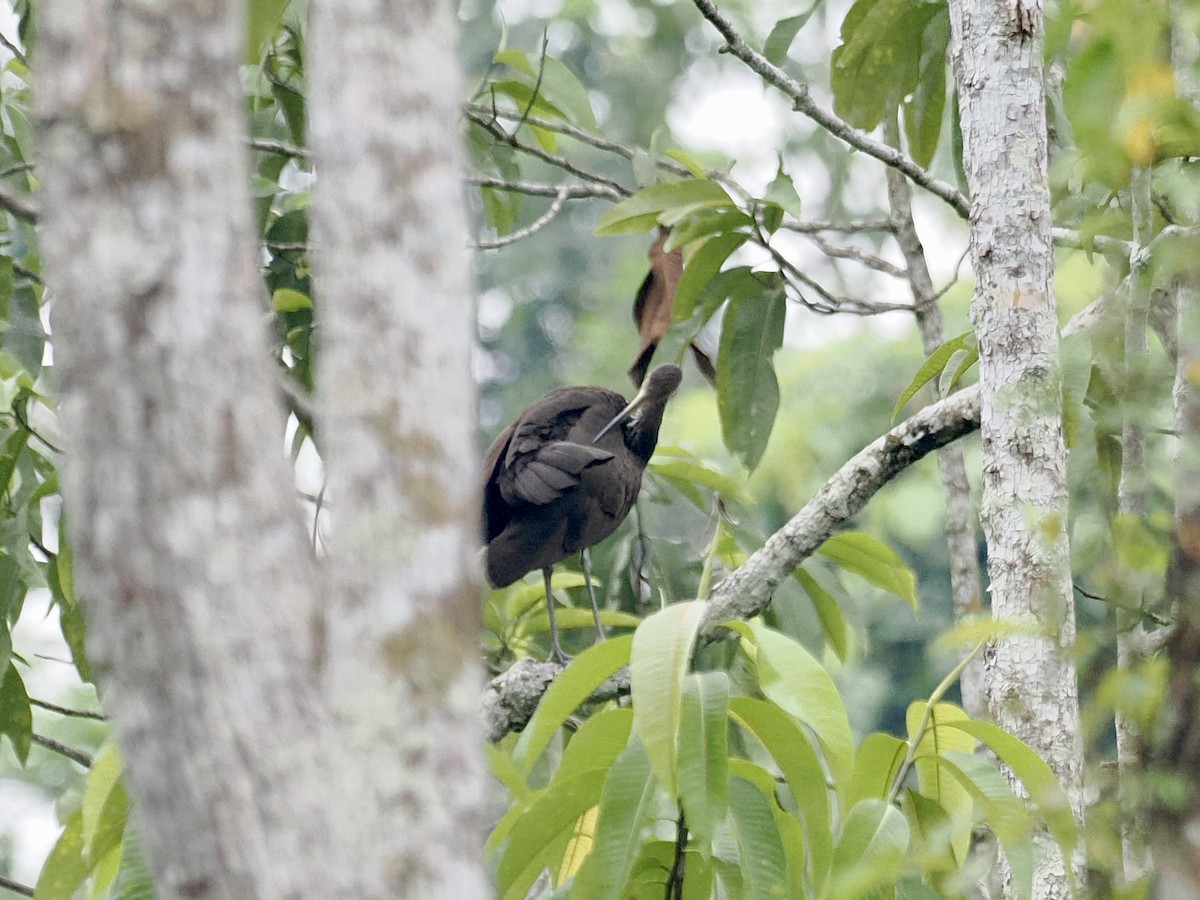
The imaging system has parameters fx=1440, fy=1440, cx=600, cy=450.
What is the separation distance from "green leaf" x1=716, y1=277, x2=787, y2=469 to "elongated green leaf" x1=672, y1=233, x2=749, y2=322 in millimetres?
128

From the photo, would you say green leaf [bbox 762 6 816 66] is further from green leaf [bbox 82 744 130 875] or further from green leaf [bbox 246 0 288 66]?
green leaf [bbox 82 744 130 875]

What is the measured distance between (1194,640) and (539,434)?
10.4 ft

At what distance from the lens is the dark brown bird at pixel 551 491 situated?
3.77 meters

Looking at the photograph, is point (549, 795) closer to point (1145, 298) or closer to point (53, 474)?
point (1145, 298)

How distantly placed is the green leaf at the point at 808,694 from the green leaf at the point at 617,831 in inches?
7.7

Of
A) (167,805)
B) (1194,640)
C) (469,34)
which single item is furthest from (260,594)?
(469,34)

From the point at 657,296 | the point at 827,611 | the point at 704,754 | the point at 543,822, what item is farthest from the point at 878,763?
the point at 657,296

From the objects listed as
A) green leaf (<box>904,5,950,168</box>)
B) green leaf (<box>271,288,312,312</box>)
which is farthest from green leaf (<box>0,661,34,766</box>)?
green leaf (<box>904,5,950,168</box>)

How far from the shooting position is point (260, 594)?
3.43 feet

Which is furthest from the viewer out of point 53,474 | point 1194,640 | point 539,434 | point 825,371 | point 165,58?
point 825,371

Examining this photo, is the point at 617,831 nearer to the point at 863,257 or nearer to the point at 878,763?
the point at 878,763

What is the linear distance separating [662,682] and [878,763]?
0.48 meters

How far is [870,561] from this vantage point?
10.2ft

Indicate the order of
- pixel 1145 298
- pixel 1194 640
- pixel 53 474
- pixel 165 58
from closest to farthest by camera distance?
pixel 1194 640
pixel 165 58
pixel 1145 298
pixel 53 474
